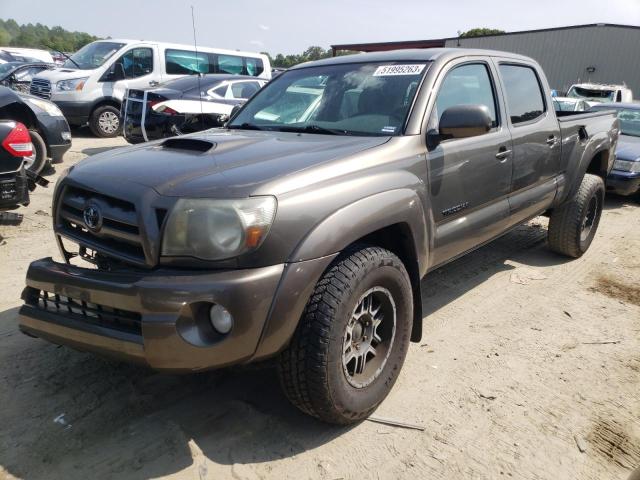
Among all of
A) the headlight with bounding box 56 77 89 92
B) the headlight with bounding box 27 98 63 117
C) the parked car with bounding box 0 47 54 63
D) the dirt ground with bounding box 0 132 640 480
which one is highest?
the parked car with bounding box 0 47 54 63

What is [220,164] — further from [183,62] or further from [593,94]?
[593,94]

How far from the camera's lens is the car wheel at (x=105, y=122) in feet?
35.9

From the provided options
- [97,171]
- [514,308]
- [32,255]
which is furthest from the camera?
[32,255]

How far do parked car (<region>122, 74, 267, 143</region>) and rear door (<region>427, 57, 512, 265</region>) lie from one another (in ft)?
16.1

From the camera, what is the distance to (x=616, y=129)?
5.44 m

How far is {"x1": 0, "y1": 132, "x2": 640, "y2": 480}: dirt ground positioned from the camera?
88.0 inches

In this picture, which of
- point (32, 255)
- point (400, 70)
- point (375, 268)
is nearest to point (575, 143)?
point (400, 70)

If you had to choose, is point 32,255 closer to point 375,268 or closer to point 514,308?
point 375,268

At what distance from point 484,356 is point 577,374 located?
0.52 metres

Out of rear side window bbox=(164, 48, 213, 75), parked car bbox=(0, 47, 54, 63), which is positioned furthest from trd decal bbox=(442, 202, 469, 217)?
parked car bbox=(0, 47, 54, 63)

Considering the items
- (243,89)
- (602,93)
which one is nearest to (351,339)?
(243,89)

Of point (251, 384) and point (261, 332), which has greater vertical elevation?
point (261, 332)

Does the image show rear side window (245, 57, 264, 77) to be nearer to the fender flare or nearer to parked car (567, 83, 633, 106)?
parked car (567, 83, 633, 106)

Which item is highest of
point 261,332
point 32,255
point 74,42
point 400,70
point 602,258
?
point 74,42
